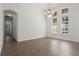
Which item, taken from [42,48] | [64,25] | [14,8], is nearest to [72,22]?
[64,25]

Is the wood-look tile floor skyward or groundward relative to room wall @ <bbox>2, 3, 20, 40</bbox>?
groundward

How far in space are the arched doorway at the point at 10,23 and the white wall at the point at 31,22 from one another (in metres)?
0.10

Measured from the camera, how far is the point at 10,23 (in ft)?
6.71

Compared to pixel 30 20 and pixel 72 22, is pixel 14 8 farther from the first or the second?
pixel 72 22

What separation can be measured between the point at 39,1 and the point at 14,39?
90 cm

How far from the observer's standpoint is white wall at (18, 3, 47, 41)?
2.05 meters

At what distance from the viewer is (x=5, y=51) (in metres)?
2.05

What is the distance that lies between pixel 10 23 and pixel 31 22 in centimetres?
40

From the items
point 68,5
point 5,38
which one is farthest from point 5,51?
point 68,5

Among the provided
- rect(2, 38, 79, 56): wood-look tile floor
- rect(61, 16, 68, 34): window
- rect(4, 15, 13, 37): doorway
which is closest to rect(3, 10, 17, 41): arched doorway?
rect(4, 15, 13, 37): doorway

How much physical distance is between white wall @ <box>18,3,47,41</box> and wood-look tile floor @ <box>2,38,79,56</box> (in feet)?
0.39

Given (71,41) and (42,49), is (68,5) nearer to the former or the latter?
(71,41)

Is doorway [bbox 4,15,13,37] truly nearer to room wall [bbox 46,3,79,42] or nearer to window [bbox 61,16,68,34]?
room wall [bbox 46,3,79,42]

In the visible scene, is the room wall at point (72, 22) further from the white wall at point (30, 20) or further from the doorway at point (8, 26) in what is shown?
the doorway at point (8, 26)
